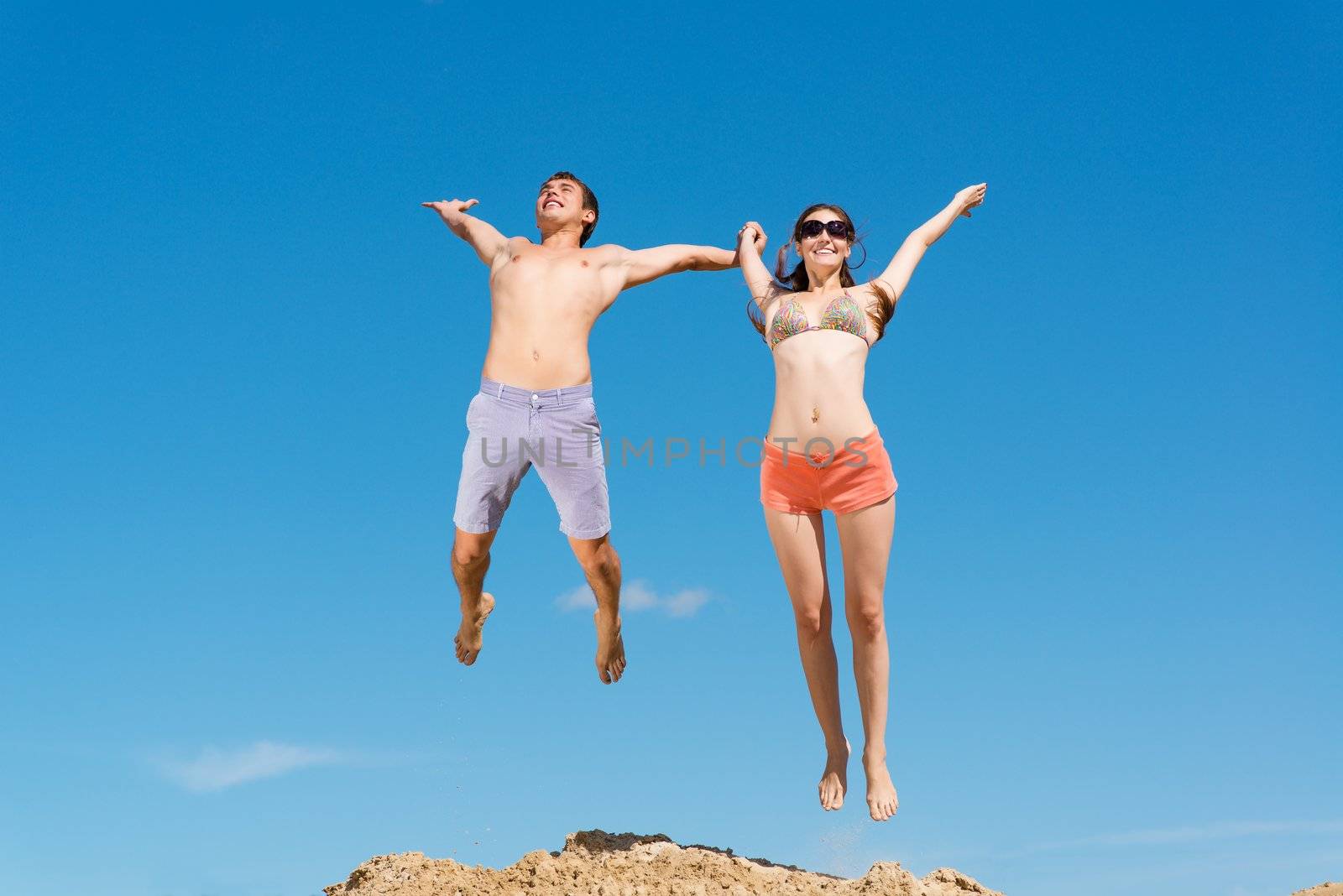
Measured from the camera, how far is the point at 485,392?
9656 mm

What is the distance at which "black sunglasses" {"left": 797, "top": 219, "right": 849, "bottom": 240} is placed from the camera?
9578 millimetres

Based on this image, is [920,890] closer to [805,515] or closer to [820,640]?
[820,640]

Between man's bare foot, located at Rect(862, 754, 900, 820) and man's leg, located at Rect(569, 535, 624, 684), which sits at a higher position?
man's leg, located at Rect(569, 535, 624, 684)

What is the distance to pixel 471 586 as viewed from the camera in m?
10.4

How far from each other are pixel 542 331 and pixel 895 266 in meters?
2.82

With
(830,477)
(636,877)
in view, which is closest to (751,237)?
(830,477)

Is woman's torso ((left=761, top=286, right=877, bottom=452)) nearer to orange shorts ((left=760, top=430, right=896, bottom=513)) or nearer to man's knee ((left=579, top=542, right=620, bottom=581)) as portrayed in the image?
orange shorts ((left=760, top=430, right=896, bottom=513))

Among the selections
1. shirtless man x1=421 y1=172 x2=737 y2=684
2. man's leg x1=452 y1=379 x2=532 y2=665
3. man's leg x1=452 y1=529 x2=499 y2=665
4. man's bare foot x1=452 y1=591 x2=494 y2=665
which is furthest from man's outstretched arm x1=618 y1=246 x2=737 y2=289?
man's bare foot x1=452 y1=591 x2=494 y2=665

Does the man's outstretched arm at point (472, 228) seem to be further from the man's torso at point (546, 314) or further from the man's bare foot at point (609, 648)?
the man's bare foot at point (609, 648)

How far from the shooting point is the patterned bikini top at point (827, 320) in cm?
919

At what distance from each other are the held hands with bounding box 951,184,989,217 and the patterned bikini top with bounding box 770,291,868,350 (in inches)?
69.5

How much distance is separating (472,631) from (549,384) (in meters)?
2.52

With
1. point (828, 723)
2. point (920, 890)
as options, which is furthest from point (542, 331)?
point (920, 890)

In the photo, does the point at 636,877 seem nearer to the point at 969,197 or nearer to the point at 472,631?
the point at 472,631
